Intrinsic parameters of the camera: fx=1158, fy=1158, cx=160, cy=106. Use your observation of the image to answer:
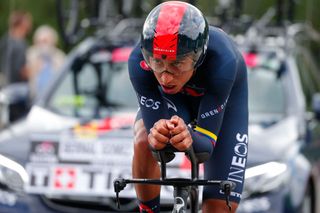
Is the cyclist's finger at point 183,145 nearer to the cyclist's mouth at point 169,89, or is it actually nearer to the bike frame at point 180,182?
the bike frame at point 180,182

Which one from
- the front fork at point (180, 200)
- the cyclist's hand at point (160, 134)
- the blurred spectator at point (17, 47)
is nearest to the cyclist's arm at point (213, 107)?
the front fork at point (180, 200)

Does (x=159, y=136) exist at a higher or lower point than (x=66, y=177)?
higher

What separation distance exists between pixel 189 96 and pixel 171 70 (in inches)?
27.3

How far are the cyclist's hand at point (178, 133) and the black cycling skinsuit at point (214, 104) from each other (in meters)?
0.22

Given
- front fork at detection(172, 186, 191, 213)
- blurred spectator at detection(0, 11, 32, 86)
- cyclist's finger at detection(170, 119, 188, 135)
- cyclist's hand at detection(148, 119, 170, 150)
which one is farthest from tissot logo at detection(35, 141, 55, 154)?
blurred spectator at detection(0, 11, 32, 86)

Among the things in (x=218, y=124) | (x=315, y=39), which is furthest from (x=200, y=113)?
(x=315, y=39)

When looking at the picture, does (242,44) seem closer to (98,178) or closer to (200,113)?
(98,178)

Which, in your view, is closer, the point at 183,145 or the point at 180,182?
the point at 183,145

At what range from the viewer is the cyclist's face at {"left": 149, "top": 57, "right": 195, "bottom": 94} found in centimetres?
557

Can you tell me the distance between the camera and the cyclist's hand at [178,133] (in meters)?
5.42

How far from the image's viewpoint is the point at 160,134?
5.45 m

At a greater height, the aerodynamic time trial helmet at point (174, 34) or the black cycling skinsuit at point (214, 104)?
the aerodynamic time trial helmet at point (174, 34)

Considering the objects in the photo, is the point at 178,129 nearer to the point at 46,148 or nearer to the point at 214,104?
the point at 214,104

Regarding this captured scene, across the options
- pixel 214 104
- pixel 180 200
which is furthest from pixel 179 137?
pixel 214 104
